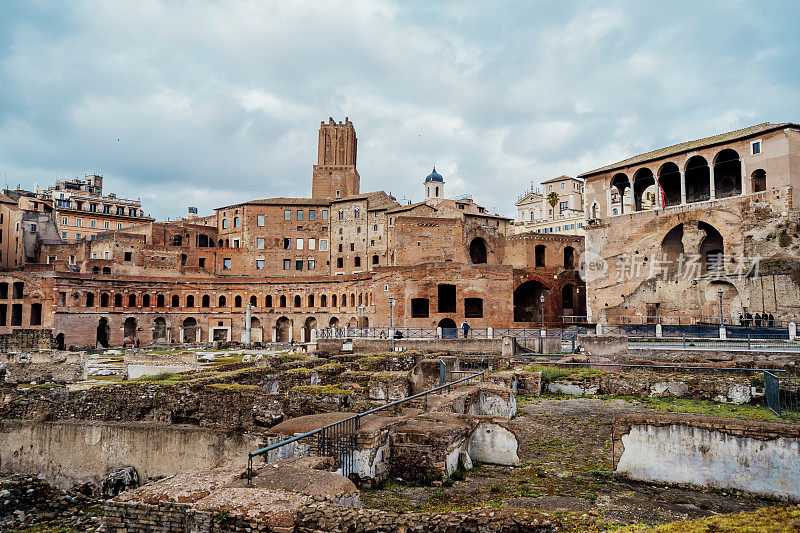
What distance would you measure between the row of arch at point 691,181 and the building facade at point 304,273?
7632 mm

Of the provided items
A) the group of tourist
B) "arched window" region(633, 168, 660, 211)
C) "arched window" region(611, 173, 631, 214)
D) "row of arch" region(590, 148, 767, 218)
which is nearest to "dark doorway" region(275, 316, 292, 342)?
"row of arch" region(590, 148, 767, 218)

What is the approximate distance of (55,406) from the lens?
12.8 metres

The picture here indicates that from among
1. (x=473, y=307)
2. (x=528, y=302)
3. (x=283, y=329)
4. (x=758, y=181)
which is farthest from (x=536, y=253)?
(x=283, y=329)

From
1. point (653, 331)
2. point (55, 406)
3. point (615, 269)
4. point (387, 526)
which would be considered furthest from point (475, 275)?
point (387, 526)

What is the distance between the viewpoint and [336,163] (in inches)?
2945

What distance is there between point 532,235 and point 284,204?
101ft

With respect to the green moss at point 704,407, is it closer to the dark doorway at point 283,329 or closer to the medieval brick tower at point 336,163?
the dark doorway at point 283,329

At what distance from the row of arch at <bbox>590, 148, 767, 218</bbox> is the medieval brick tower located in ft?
128

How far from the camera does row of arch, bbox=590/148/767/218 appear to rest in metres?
37.5

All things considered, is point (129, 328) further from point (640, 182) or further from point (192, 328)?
point (640, 182)

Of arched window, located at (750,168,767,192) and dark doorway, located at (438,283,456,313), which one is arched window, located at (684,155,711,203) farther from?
dark doorway, located at (438,283,456,313)

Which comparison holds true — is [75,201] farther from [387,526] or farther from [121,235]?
[387,526]

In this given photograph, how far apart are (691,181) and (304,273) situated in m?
42.0

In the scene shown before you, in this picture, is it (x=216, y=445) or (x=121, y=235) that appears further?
(x=121, y=235)
